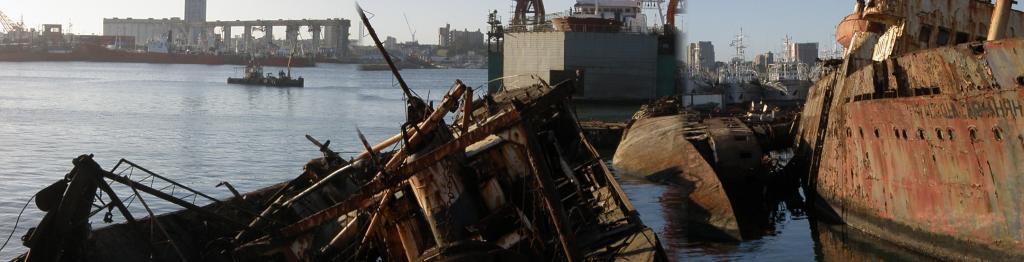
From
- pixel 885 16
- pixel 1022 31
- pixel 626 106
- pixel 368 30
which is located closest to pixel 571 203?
pixel 368 30

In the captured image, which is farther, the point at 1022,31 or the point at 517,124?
the point at 1022,31

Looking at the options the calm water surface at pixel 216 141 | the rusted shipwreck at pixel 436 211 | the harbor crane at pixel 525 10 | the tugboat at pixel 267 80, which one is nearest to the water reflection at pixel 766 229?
the calm water surface at pixel 216 141

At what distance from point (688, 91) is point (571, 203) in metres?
56.6

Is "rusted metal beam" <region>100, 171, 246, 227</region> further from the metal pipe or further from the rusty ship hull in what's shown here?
the metal pipe

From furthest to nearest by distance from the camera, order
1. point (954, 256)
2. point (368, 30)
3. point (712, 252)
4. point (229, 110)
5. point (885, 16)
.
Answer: point (229, 110) < point (885, 16) < point (712, 252) < point (954, 256) < point (368, 30)

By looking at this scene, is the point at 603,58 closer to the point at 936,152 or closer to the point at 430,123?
the point at 936,152

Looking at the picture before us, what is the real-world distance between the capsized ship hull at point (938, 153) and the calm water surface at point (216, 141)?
109 centimetres

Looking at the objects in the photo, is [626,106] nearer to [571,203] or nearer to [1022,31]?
[1022,31]

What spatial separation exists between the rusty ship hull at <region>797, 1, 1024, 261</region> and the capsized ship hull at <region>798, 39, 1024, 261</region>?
0.06ft

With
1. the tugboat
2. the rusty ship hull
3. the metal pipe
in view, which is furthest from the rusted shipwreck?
the tugboat

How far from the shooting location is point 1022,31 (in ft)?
91.5

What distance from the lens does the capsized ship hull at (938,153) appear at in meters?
18.1

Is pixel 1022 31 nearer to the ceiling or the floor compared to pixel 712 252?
nearer to the ceiling

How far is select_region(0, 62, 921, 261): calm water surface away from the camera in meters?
24.5
